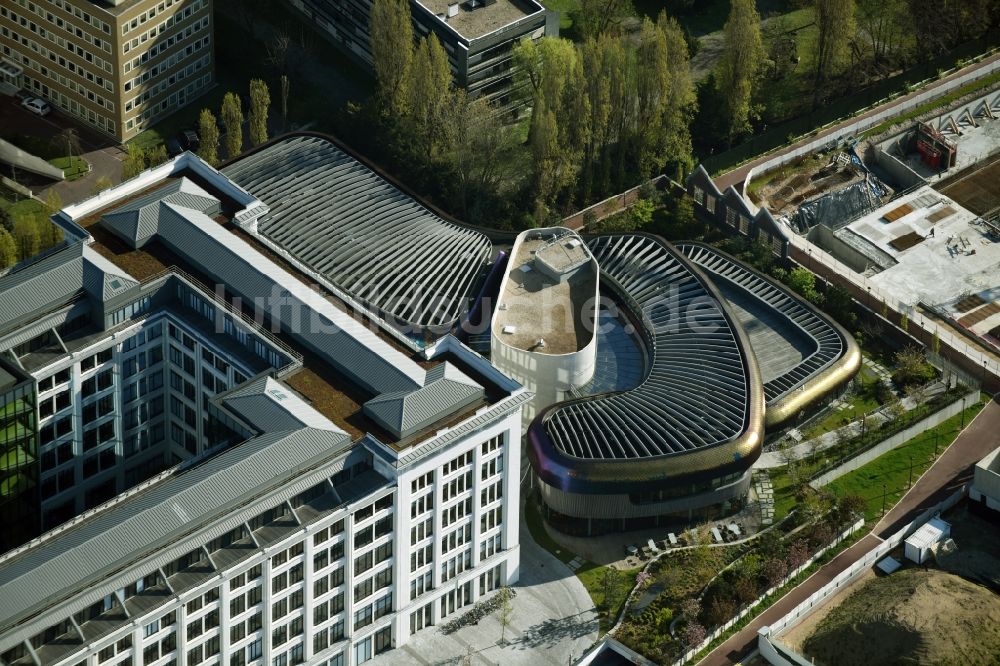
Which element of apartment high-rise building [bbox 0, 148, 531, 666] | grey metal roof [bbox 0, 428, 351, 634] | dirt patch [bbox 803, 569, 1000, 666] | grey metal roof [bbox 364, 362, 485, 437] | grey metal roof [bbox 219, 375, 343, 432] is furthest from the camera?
dirt patch [bbox 803, 569, 1000, 666]

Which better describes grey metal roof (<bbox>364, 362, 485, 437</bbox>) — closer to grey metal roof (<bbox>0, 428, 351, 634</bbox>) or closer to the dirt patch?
grey metal roof (<bbox>0, 428, 351, 634</bbox>)

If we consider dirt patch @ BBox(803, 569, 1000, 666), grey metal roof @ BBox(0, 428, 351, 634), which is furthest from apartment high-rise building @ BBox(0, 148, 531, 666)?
dirt patch @ BBox(803, 569, 1000, 666)

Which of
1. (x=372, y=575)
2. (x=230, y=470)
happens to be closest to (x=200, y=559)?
(x=230, y=470)

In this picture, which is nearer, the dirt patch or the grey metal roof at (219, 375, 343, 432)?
the grey metal roof at (219, 375, 343, 432)

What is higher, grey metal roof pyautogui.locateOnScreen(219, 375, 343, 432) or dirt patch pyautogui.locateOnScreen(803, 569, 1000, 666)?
grey metal roof pyautogui.locateOnScreen(219, 375, 343, 432)

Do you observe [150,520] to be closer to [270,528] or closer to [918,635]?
[270,528]

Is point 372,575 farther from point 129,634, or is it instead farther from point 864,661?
point 864,661

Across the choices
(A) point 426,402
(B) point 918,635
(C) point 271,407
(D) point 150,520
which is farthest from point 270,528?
(B) point 918,635
